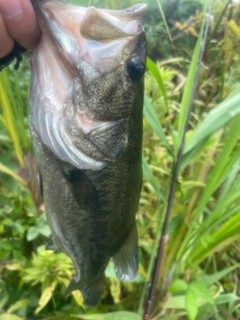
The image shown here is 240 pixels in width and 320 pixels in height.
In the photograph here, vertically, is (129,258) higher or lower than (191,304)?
higher

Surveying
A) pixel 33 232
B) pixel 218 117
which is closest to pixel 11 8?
pixel 218 117

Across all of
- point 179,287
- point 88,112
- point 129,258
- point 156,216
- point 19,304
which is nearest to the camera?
point 88,112

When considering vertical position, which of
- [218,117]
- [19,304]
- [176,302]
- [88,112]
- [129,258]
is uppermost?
[88,112]

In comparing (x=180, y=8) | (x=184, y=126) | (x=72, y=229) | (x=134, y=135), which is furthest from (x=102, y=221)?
(x=180, y=8)

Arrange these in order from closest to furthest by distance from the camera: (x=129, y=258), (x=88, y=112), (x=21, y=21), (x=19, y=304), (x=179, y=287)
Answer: (x=21, y=21)
(x=88, y=112)
(x=129, y=258)
(x=179, y=287)
(x=19, y=304)

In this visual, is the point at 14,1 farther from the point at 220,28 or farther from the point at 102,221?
the point at 220,28

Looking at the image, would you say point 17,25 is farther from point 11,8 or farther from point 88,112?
point 88,112

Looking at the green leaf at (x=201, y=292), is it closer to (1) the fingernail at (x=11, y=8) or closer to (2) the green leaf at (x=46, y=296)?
(2) the green leaf at (x=46, y=296)

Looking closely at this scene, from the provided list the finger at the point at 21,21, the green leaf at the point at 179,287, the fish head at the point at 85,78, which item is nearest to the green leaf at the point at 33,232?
the green leaf at the point at 179,287

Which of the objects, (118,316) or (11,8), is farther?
(118,316)
